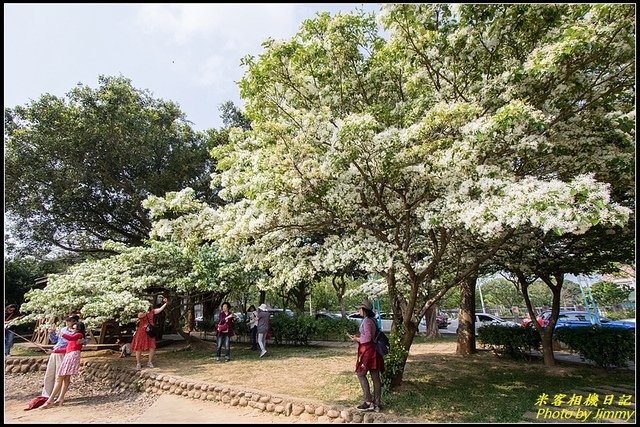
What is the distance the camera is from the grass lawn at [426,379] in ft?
22.6

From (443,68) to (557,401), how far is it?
6.54 meters

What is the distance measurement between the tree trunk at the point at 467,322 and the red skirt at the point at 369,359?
7.10 metres

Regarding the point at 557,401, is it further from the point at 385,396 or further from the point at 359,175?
the point at 359,175

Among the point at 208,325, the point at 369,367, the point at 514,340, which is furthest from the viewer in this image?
the point at 208,325

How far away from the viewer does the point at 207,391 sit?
27.5ft

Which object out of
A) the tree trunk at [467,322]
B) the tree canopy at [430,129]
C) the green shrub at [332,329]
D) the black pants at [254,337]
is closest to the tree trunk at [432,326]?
the green shrub at [332,329]

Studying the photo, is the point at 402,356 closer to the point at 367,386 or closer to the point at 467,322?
the point at 367,386

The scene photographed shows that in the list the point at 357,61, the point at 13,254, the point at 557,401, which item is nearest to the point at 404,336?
the point at 557,401

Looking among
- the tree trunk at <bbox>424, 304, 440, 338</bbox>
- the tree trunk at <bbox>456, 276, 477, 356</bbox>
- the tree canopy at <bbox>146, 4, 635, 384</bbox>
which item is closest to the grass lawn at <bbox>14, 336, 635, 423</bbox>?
the tree trunk at <bbox>456, 276, 477, 356</bbox>

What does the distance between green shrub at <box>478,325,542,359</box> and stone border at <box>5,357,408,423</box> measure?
769 centimetres

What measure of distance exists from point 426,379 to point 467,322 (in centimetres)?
482

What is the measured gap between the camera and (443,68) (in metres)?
7.64

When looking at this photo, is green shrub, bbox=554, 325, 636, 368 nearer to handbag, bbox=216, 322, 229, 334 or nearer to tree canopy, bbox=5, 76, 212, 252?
handbag, bbox=216, 322, 229, 334

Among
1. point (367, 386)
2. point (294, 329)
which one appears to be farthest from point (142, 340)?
point (367, 386)
